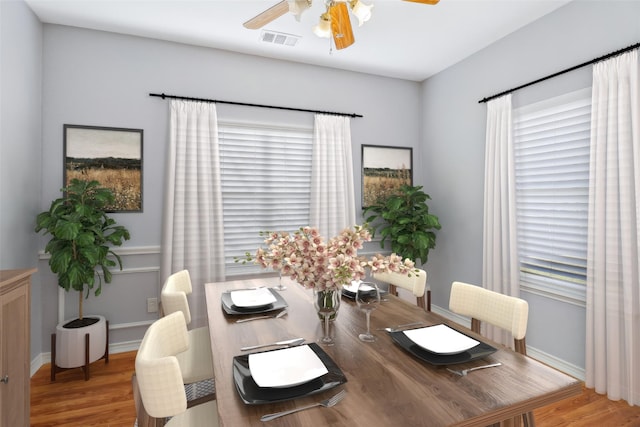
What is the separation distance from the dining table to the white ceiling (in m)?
2.24

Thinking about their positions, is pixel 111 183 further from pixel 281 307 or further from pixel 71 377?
pixel 281 307

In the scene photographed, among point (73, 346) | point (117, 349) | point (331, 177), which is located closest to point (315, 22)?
point (331, 177)

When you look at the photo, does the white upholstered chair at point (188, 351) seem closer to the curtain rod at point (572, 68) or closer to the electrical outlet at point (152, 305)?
the electrical outlet at point (152, 305)

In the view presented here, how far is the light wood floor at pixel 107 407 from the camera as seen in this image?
82.3 inches

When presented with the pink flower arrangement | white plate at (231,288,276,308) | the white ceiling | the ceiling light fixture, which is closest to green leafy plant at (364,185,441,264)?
the white ceiling

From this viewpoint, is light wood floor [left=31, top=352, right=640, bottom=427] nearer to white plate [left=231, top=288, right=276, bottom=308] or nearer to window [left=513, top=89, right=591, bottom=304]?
window [left=513, top=89, right=591, bottom=304]

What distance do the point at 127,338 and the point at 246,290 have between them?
183 cm

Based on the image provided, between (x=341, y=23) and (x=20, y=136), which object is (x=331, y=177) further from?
(x=20, y=136)

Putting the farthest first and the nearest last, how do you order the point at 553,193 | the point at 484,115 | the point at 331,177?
the point at 331,177
the point at 484,115
the point at 553,193

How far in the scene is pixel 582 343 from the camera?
102 inches

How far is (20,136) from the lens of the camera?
2.50 metres

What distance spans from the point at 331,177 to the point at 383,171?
2.48ft

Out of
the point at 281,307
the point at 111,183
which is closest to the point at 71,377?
the point at 111,183

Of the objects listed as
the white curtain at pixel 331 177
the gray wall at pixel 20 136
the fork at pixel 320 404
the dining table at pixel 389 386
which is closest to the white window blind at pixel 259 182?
the white curtain at pixel 331 177
